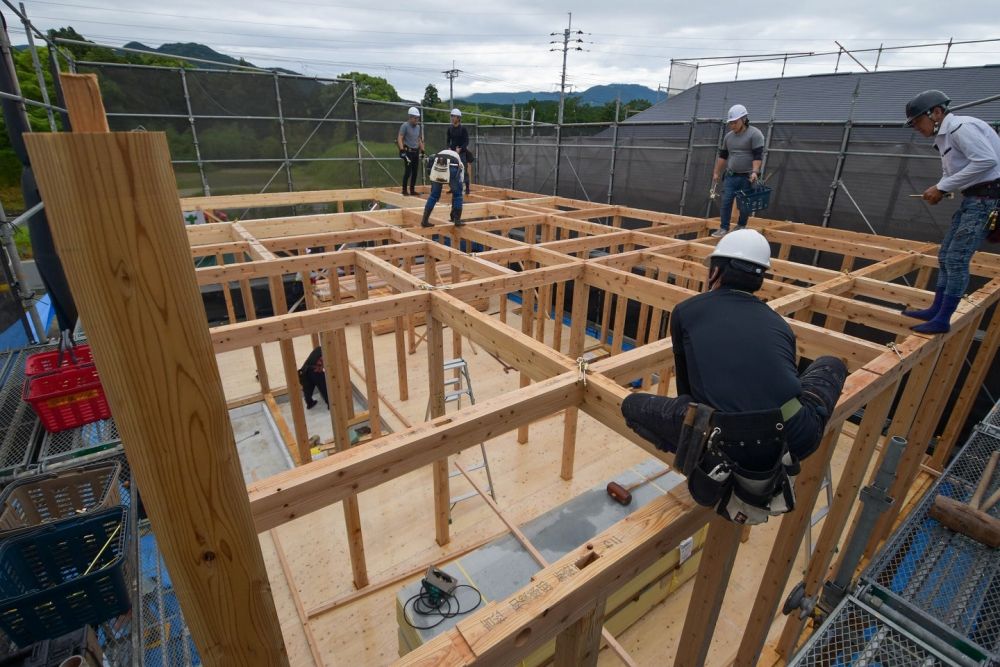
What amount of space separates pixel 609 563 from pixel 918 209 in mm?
9367

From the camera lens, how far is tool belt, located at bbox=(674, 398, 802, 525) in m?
1.81

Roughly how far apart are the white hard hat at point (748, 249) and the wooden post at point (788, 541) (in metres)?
1.15

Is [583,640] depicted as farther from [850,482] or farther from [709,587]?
[850,482]

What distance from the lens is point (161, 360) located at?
36.4 inches

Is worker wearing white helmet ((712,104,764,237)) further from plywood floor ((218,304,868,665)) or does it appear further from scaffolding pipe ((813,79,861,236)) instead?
plywood floor ((218,304,868,665))

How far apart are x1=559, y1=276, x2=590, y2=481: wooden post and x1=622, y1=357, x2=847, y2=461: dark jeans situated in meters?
2.92

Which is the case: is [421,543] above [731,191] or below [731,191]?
below

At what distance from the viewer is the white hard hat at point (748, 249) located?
207cm

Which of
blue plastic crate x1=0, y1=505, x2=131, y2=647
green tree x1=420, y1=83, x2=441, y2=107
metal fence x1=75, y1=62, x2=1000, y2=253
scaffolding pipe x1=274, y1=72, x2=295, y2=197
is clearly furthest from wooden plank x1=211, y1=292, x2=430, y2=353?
green tree x1=420, y1=83, x2=441, y2=107

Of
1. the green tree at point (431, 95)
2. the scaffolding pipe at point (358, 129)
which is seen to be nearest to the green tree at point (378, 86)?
the green tree at point (431, 95)

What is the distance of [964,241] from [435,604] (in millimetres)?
4757

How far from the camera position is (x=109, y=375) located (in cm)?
91

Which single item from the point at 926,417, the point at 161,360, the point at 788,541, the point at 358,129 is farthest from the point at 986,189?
the point at 358,129

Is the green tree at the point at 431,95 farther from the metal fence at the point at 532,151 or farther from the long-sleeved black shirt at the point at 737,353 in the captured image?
the long-sleeved black shirt at the point at 737,353
